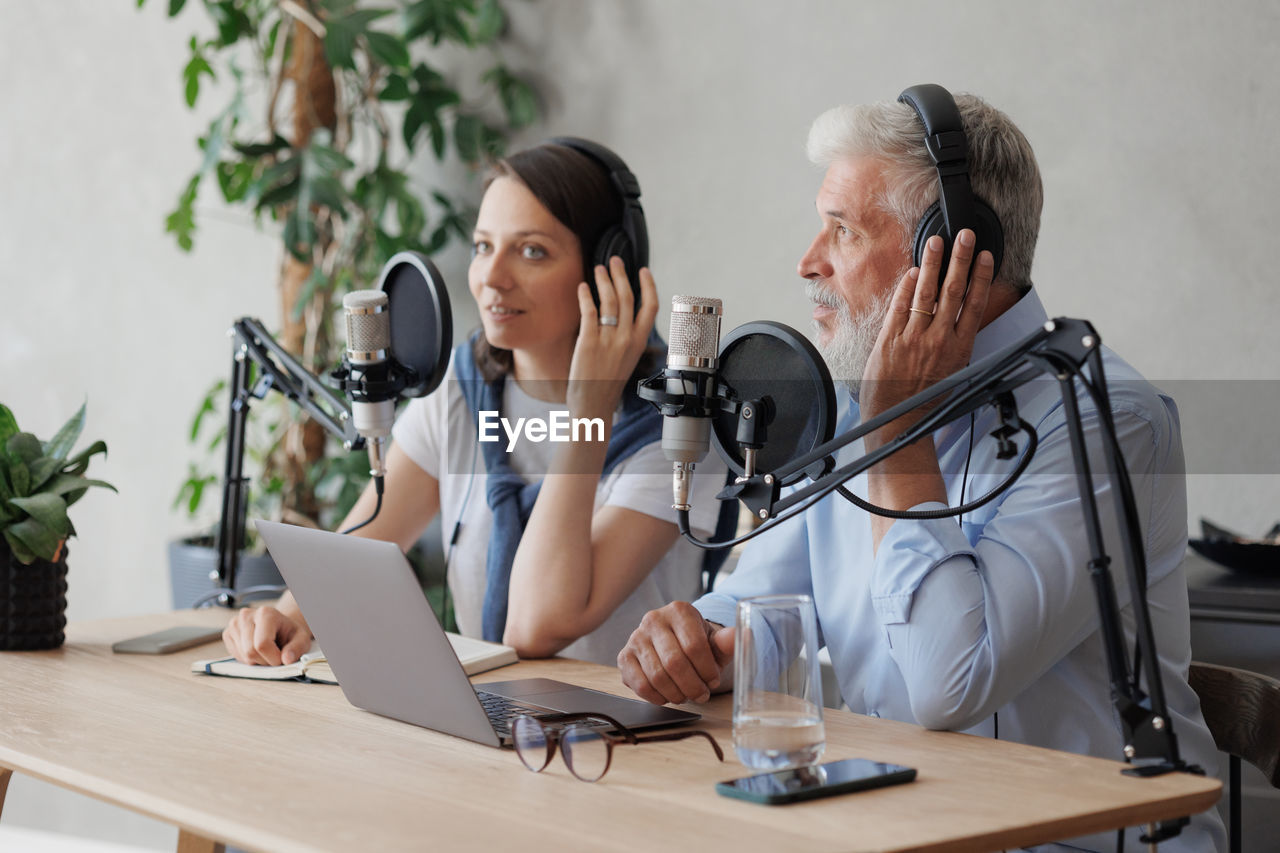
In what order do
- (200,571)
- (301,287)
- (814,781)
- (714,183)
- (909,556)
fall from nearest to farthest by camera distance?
(814,781) → (909,556) → (714,183) → (200,571) → (301,287)

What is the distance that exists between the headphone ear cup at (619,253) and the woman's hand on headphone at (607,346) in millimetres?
37

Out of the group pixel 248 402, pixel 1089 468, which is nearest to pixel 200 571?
pixel 248 402

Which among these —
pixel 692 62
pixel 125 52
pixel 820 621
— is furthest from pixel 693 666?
pixel 125 52

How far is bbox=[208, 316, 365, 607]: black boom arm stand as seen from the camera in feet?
5.01

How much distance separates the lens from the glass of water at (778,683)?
39.4 inches

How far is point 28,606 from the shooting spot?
1.58m

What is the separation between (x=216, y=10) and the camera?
3133 millimetres

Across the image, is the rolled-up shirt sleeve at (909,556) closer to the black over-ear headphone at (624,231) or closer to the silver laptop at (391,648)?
the silver laptop at (391,648)

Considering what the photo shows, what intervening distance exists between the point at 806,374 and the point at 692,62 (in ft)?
6.72

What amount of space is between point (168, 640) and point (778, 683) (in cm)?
94

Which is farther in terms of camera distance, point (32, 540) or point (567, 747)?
point (32, 540)

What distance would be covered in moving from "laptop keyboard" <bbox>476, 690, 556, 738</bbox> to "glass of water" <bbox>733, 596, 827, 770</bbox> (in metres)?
0.25

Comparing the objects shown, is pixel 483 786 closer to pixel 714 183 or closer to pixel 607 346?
pixel 607 346

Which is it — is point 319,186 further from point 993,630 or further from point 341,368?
point 993,630
